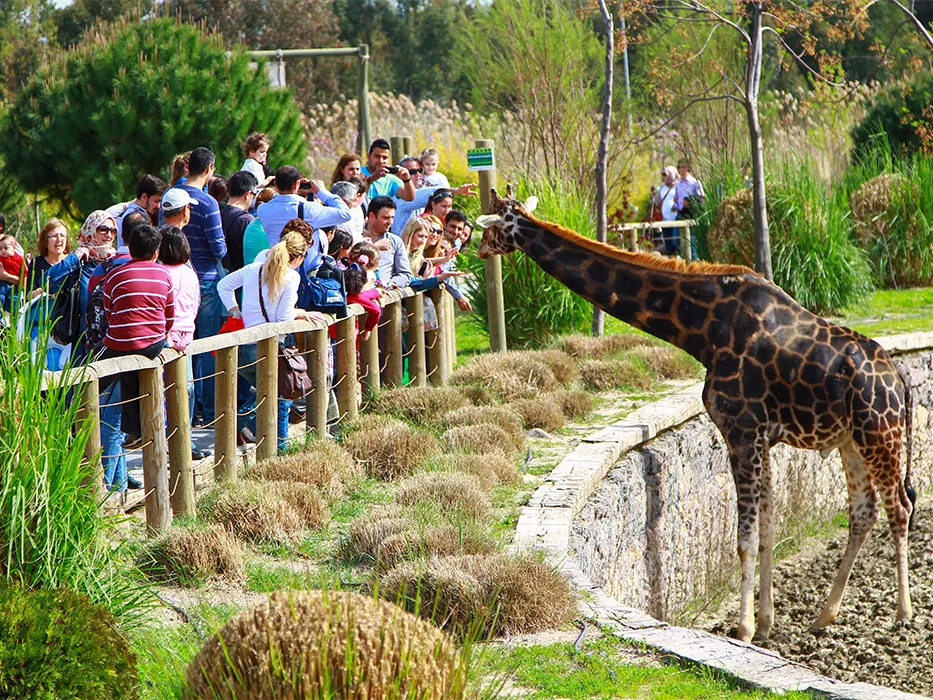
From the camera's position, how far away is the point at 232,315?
8172 millimetres

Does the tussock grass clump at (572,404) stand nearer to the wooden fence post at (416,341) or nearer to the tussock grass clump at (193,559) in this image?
the wooden fence post at (416,341)

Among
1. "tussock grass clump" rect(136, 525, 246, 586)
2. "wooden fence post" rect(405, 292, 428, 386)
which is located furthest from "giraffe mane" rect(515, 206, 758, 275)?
"tussock grass clump" rect(136, 525, 246, 586)

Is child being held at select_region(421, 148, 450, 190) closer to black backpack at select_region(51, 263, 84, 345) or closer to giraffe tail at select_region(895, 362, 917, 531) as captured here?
black backpack at select_region(51, 263, 84, 345)

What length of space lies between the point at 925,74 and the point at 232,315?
16.7m

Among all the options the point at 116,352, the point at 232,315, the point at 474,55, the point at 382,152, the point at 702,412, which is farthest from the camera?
the point at 474,55

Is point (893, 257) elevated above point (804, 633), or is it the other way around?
point (893, 257)

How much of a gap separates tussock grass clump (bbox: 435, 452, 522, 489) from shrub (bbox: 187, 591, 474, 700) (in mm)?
3875

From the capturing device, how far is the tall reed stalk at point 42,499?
4438mm

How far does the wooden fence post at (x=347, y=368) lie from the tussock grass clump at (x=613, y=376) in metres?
2.66

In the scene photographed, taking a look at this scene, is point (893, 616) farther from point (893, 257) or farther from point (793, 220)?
point (893, 257)

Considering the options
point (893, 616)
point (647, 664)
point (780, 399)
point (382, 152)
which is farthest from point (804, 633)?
point (382, 152)

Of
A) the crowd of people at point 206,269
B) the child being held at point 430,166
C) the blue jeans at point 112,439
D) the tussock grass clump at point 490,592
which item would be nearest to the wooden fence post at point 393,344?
the crowd of people at point 206,269

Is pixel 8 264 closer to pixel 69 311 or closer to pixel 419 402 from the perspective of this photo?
pixel 69 311

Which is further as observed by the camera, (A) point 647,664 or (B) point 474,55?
(B) point 474,55
